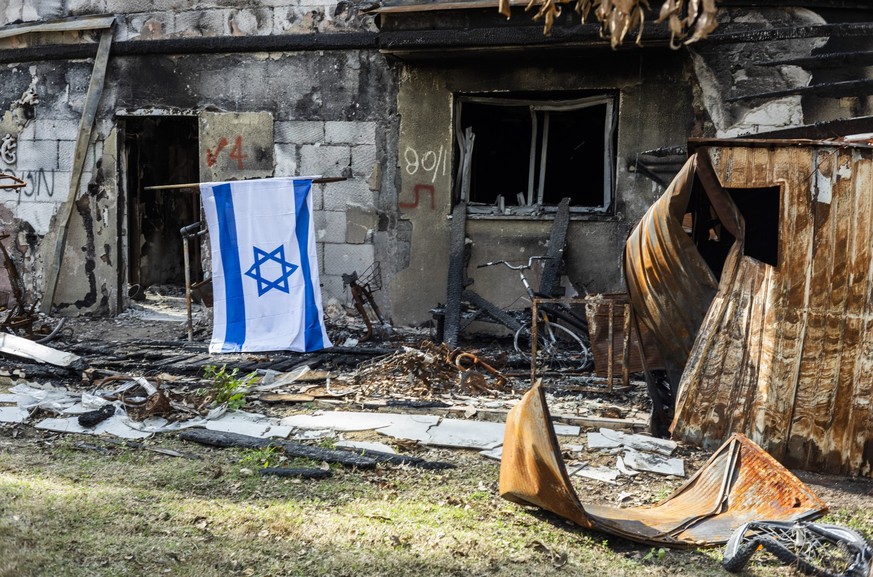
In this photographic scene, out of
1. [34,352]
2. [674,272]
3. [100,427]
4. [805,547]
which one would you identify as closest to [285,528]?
[805,547]

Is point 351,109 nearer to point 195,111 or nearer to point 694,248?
point 195,111

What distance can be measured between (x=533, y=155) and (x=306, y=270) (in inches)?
136

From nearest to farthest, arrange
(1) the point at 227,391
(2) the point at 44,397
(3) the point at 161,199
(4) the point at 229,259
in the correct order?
1. (1) the point at 227,391
2. (2) the point at 44,397
3. (4) the point at 229,259
4. (3) the point at 161,199

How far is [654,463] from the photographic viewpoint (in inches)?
206

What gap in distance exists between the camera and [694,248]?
5.48 meters

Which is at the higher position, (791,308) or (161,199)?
(161,199)

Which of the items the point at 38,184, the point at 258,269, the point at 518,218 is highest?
the point at 38,184

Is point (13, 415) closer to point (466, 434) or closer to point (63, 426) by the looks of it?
point (63, 426)

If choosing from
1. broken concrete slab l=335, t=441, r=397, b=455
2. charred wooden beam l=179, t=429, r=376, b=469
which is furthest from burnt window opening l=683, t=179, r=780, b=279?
charred wooden beam l=179, t=429, r=376, b=469

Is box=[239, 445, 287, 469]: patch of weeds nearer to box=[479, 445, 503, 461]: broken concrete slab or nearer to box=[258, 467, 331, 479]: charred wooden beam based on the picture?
box=[258, 467, 331, 479]: charred wooden beam

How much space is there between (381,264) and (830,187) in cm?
579

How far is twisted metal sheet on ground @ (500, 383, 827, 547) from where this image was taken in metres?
3.97

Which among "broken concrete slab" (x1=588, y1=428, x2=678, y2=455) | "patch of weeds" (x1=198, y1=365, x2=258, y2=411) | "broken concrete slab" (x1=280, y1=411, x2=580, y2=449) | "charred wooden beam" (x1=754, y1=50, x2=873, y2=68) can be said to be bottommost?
"broken concrete slab" (x1=280, y1=411, x2=580, y2=449)

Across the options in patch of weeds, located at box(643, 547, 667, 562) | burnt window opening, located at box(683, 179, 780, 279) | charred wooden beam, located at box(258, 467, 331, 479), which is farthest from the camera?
burnt window opening, located at box(683, 179, 780, 279)
